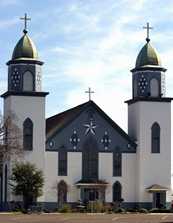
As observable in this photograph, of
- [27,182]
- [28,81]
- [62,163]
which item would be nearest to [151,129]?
[62,163]

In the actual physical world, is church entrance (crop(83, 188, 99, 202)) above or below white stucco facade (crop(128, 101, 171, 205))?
below

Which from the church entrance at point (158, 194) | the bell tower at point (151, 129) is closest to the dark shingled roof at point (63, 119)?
the bell tower at point (151, 129)

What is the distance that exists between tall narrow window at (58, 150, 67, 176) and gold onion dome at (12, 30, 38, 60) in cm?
996

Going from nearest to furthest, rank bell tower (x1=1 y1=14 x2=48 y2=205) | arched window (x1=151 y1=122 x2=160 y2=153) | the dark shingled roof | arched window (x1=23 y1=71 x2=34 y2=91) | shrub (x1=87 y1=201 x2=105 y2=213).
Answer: shrub (x1=87 y1=201 x2=105 y2=213)
bell tower (x1=1 y1=14 x2=48 y2=205)
arched window (x1=23 y1=71 x2=34 y2=91)
the dark shingled roof
arched window (x1=151 y1=122 x2=160 y2=153)

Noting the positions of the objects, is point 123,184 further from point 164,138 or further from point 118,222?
point 118,222

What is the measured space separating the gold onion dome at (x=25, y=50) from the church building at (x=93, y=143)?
50mm

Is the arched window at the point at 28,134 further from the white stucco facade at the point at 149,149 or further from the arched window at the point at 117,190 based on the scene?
the white stucco facade at the point at 149,149

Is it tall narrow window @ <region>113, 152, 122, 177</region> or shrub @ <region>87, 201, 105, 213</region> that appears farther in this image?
tall narrow window @ <region>113, 152, 122, 177</region>

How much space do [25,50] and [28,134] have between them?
28.2 ft

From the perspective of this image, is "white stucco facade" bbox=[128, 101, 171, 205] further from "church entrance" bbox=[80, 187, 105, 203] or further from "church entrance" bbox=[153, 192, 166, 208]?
"church entrance" bbox=[80, 187, 105, 203]

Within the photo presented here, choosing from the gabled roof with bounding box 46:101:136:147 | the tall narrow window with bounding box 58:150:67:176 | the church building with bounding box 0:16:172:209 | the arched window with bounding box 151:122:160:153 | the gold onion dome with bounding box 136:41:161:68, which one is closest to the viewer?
the church building with bounding box 0:16:172:209

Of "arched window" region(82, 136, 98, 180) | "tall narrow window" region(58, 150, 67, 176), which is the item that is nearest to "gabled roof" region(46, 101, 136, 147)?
"tall narrow window" region(58, 150, 67, 176)

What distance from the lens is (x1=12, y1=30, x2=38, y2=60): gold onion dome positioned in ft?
285

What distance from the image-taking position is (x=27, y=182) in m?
80.1
